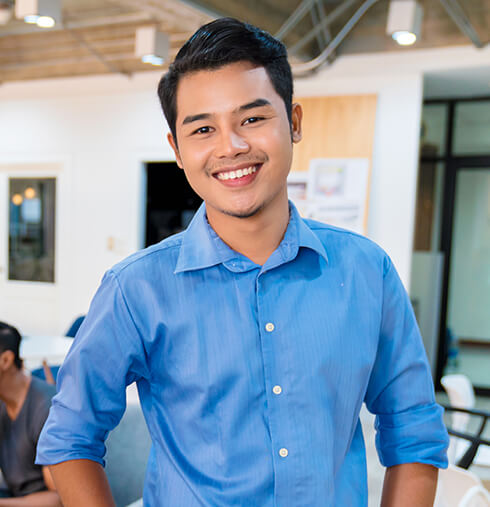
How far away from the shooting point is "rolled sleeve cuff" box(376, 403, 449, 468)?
110cm

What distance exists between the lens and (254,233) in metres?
1.14

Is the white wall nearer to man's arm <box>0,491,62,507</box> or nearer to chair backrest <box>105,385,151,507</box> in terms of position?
chair backrest <box>105,385,151,507</box>

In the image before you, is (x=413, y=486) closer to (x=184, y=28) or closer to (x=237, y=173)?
(x=237, y=173)

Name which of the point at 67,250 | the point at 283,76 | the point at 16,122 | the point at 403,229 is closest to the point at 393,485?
the point at 283,76

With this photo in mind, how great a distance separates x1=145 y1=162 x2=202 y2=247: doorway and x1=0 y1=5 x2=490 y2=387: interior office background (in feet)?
0.25

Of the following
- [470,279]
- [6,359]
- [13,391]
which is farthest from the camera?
[470,279]

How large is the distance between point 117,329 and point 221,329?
190mm

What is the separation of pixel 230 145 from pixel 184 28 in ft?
13.8

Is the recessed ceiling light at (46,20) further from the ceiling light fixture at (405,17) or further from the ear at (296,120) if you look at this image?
the ear at (296,120)

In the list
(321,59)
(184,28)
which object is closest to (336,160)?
(321,59)

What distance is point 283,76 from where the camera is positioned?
1144 millimetres

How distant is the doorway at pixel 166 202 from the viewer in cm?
707

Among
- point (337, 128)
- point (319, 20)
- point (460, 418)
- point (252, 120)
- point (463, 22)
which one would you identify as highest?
point (319, 20)

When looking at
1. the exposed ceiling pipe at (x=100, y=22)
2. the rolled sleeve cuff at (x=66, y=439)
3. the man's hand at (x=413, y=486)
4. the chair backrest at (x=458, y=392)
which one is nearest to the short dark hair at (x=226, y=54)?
the rolled sleeve cuff at (x=66, y=439)
